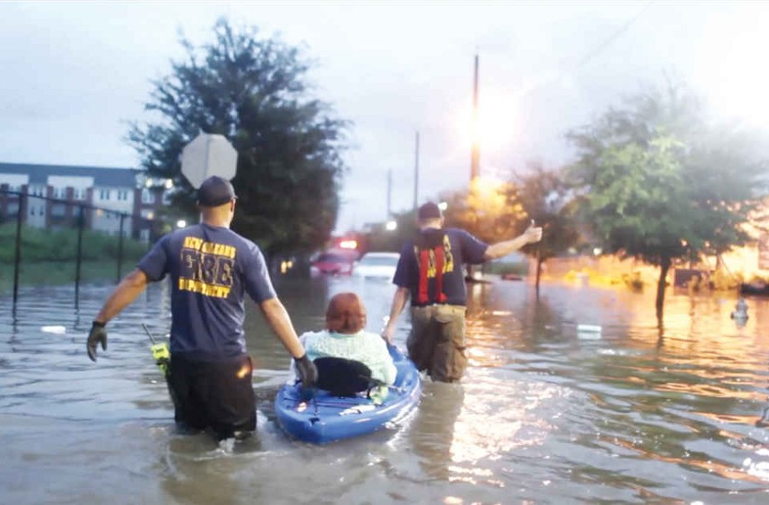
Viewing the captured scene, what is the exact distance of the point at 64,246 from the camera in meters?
29.1

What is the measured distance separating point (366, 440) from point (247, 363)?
1204mm

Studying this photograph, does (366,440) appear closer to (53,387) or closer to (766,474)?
(766,474)

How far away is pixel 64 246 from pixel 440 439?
24227mm

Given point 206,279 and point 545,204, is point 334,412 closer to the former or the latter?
point 206,279

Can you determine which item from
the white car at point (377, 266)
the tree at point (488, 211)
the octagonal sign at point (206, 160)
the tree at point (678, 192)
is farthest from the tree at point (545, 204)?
the octagonal sign at point (206, 160)

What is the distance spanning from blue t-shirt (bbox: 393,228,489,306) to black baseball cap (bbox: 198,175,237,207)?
3.06 m

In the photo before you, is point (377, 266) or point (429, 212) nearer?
point (429, 212)

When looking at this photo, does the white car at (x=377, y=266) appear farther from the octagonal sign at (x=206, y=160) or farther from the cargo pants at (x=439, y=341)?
the cargo pants at (x=439, y=341)

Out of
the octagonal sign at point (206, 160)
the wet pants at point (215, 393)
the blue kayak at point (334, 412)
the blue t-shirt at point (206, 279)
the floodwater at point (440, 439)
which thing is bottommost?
the floodwater at point (440, 439)

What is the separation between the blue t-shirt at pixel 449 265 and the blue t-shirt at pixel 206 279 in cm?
306

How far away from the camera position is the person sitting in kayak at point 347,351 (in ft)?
24.0

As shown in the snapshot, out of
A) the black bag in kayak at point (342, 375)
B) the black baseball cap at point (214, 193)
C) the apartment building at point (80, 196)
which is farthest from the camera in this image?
the apartment building at point (80, 196)

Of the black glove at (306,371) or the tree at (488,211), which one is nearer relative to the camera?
the black glove at (306,371)

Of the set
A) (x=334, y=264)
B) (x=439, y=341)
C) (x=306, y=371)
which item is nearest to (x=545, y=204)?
(x=334, y=264)
